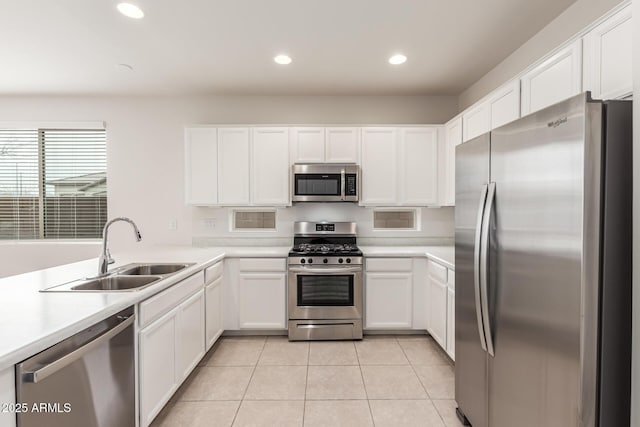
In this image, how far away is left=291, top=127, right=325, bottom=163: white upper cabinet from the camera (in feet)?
12.1

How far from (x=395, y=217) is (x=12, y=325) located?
3521mm

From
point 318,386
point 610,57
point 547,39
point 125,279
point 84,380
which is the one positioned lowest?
point 318,386

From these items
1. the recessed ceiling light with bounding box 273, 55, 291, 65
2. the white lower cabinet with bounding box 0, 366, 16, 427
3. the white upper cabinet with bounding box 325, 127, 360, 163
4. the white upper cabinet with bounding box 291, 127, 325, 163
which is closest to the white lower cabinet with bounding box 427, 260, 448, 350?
the white upper cabinet with bounding box 325, 127, 360, 163

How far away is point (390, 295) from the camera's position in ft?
11.4

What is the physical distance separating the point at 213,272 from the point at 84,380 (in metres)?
1.70

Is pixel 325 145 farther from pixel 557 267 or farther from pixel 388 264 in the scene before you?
pixel 557 267

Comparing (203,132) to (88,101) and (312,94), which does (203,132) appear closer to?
(312,94)

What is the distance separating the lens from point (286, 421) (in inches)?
84.0

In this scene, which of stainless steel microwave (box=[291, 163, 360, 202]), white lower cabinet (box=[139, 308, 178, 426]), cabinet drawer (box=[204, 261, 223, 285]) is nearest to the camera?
white lower cabinet (box=[139, 308, 178, 426])

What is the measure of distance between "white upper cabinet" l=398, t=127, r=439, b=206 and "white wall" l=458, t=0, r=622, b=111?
65 centimetres

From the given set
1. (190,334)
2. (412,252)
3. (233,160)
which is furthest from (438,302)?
(233,160)

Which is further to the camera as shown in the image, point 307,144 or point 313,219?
point 313,219

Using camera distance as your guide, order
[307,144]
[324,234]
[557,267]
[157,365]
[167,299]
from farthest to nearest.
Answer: [324,234] < [307,144] < [167,299] < [157,365] < [557,267]

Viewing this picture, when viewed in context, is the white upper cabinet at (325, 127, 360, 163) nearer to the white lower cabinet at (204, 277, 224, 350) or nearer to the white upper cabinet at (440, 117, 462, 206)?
the white upper cabinet at (440, 117, 462, 206)
